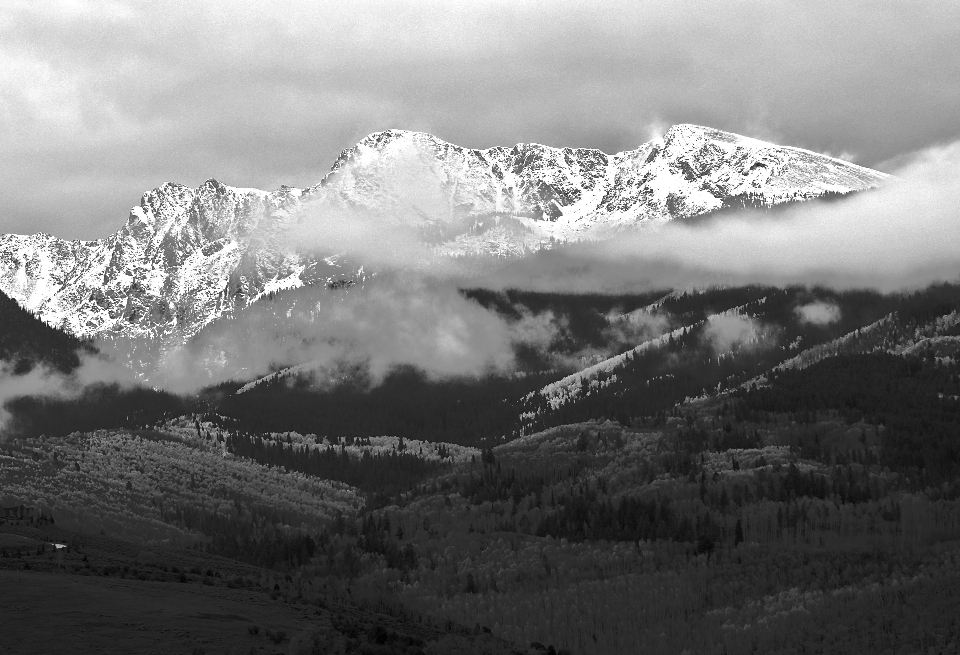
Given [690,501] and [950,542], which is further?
[690,501]

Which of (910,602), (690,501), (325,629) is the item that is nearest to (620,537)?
(690,501)

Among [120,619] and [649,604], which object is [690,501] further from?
[120,619]

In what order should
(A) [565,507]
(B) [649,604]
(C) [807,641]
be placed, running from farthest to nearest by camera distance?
(A) [565,507] < (B) [649,604] < (C) [807,641]

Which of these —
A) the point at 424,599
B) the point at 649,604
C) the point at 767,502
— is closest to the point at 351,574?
the point at 424,599

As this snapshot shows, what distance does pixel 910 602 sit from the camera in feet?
378

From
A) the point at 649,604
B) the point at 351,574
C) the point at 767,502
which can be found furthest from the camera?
the point at 767,502

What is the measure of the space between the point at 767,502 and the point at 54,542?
103912mm

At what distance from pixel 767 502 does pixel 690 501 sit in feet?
38.1

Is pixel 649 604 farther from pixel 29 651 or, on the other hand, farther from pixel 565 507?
pixel 29 651

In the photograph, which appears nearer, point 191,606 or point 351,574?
point 191,606

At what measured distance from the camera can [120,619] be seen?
7562 cm

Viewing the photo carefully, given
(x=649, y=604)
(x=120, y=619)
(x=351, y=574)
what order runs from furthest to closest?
(x=351, y=574), (x=649, y=604), (x=120, y=619)

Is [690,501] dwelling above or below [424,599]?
above

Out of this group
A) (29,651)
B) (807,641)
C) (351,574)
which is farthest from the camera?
(351,574)
